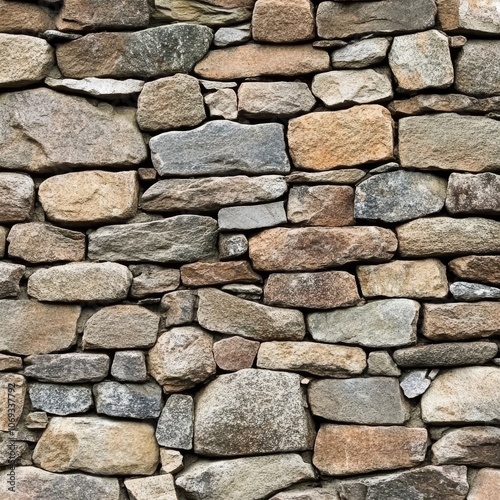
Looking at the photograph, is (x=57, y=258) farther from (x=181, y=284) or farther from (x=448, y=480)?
(x=448, y=480)

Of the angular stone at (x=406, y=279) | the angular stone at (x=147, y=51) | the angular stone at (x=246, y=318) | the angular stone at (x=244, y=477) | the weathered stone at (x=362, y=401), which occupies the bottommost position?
the angular stone at (x=244, y=477)

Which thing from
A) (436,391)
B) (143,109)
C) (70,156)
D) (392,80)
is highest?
(392,80)

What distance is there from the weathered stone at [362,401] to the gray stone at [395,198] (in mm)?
579

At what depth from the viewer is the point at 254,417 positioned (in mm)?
2424

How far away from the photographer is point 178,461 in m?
2.42

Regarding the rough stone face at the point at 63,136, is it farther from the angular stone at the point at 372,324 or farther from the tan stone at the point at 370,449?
the tan stone at the point at 370,449

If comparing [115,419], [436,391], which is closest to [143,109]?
[115,419]

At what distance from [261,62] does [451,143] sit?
2.45ft

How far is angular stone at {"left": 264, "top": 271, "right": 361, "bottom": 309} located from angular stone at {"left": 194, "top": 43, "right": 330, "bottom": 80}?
749 millimetres

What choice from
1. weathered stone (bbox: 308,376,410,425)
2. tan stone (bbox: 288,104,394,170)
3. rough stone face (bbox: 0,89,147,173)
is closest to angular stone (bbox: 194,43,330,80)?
tan stone (bbox: 288,104,394,170)

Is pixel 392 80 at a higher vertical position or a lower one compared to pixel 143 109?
higher

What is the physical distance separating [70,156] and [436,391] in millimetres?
1559

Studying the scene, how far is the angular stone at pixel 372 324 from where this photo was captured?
94.8 inches

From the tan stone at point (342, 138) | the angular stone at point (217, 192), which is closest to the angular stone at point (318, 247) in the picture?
the angular stone at point (217, 192)
